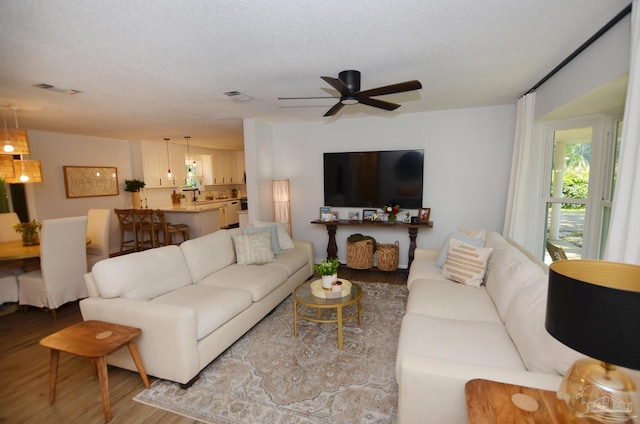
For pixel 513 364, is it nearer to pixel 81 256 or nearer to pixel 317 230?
pixel 317 230

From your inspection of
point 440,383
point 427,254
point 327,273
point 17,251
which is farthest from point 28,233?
point 427,254

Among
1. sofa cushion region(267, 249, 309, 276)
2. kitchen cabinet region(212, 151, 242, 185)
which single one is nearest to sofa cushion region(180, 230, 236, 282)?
sofa cushion region(267, 249, 309, 276)

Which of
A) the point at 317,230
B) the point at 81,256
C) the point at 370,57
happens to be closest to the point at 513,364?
the point at 370,57

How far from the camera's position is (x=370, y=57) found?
234 cm

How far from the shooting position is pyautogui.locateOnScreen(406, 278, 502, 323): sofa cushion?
7.46 ft

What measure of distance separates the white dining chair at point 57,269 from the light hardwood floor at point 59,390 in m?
0.44

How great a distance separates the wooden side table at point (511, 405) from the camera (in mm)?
1051

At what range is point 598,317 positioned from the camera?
792mm

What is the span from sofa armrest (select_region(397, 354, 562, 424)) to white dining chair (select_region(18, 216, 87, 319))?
3.81m

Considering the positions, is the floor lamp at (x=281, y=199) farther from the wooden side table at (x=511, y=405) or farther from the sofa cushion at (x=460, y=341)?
the wooden side table at (x=511, y=405)

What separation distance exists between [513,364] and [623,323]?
112 cm

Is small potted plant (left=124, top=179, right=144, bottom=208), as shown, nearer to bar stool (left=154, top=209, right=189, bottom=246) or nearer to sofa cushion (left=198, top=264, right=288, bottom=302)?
bar stool (left=154, top=209, right=189, bottom=246)

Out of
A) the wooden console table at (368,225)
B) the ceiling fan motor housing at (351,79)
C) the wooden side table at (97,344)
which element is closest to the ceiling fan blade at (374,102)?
the ceiling fan motor housing at (351,79)

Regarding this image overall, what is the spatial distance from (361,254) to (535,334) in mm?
3090
